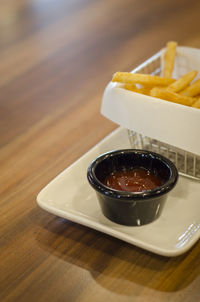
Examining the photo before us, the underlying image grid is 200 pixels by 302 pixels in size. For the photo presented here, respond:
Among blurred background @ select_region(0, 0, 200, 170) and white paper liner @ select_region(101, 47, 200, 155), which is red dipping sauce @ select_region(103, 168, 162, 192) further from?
blurred background @ select_region(0, 0, 200, 170)

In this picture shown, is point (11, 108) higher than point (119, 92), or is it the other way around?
point (119, 92)

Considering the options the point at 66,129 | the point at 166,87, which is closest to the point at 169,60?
the point at 166,87

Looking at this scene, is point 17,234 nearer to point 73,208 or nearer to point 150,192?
point 73,208

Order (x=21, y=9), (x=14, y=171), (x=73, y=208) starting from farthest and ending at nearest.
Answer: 1. (x=21, y=9)
2. (x=14, y=171)
3. (x=73, y=208)

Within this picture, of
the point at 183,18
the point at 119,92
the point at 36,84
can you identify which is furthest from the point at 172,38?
the point at 119,92

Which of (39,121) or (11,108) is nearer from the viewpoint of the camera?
(39,121)

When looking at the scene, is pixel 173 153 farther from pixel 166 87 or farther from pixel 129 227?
pixel 129 227

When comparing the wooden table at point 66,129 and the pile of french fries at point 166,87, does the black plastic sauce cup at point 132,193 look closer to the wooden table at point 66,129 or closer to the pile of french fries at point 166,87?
the wooden table at point 66,129
